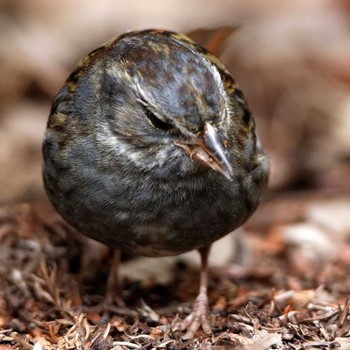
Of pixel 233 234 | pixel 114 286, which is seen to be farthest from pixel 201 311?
pixel 233 234

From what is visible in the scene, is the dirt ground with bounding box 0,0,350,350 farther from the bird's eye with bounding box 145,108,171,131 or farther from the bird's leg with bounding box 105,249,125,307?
the bird's eye with bounding box 145,108,171,131

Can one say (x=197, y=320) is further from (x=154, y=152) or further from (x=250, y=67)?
(x=250, y=67)

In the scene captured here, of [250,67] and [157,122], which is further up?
[157,122]

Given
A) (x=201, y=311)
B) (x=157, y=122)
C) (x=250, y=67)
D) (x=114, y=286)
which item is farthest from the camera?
(x=250, y=67)

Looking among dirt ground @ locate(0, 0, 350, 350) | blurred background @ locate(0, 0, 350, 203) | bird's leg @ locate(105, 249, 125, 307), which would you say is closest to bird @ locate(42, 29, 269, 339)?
dirt ground @ locate(0, 0, 350, 350)

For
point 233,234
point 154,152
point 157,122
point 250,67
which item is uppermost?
point 157,122

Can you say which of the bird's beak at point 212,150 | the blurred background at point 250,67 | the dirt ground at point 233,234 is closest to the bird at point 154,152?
the bird's beak at point 212,150

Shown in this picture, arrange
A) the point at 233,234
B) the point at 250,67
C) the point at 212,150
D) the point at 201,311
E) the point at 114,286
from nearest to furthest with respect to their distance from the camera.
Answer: the point at 212,150 → the point at 201,311 → the point at 114,286 → the point at 233,234 → the point at 250,67
